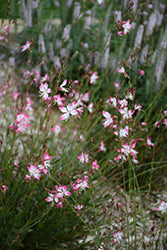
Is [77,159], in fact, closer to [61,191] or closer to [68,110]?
[61,191]

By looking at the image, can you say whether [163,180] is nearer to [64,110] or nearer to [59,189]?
[59,189]

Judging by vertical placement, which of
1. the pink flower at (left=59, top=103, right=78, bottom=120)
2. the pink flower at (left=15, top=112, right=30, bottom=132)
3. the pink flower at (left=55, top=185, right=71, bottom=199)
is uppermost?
the pink flower at (left=15, top=112, right=30, bottom=132)

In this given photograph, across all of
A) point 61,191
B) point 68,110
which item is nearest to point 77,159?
point 61,191

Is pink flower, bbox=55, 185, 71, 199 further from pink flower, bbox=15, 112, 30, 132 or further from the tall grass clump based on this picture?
pink flower, bbox=15, 112, 30, 132

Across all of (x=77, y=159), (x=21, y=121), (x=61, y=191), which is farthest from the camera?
(x=77, y=159)

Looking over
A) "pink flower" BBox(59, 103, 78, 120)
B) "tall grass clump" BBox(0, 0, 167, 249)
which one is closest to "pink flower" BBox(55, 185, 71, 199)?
"tall grass clump" BBox(0, 0, 167, 249)

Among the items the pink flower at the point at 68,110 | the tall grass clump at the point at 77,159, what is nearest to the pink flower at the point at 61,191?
the tall grass clump at the point at 77,159

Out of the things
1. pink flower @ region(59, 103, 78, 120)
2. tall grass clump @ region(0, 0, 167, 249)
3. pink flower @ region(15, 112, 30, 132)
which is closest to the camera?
pink flower @ region(59, 103, 78, 120)

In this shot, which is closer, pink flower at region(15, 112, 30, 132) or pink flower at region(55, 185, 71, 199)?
pink flower at region(55, 185, 71, 199)

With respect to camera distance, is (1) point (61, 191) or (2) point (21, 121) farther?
(2) point (21, 121)

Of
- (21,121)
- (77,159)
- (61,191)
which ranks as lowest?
(61,191)

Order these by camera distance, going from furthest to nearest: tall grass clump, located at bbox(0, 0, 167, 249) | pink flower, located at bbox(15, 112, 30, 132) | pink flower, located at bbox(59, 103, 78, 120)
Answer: pink flower, located at bbox(15, 112, 30, 132), tall grass clump, located at bbox(0, 0, 167, 249), pink flower, located at bbox(59, 103, 78, 120)

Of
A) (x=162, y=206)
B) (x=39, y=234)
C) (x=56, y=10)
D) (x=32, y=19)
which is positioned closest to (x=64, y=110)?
(x=162, y=206)
